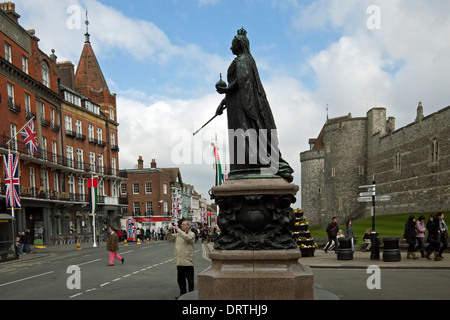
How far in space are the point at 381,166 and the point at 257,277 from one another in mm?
50631

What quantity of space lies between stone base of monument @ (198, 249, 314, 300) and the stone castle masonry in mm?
36685

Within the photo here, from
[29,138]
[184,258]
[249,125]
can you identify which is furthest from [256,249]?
[29,138]

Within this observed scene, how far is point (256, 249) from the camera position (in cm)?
685

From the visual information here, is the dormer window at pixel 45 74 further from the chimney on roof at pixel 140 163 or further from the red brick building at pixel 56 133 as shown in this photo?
the chimney on roof at pixel 140 163

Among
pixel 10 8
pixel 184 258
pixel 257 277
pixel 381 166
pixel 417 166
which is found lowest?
pixel 184 258

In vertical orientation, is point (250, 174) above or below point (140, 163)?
below

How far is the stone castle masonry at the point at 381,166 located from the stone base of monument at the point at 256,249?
36.5 m

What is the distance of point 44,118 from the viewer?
130 feet

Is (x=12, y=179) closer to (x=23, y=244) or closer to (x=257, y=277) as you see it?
(x=23, y=244)

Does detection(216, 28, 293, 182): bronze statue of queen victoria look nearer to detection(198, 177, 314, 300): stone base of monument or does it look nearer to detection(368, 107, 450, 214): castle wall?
detection(198, 177, 314, 300): stone base of monument

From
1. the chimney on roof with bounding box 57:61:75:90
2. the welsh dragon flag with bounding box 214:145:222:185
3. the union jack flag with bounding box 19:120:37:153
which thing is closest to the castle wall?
→ the welsh dragon flag with bounding box 214:145:222:185

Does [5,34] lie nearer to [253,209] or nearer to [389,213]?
[253,209]

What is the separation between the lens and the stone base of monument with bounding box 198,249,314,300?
6395mm
